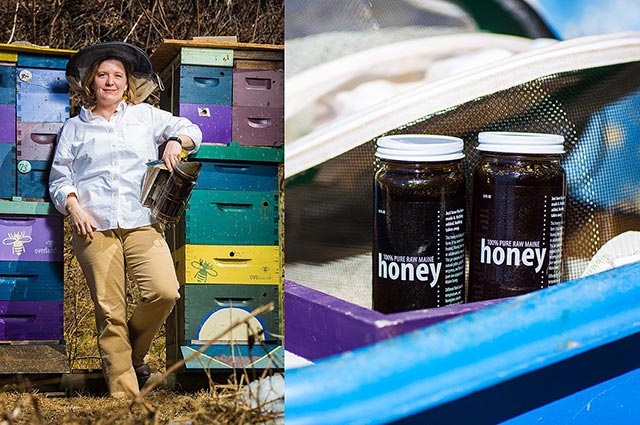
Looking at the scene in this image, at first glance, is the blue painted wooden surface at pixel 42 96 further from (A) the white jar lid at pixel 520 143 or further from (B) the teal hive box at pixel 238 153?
(A) the white jar lid at pixel 520 143

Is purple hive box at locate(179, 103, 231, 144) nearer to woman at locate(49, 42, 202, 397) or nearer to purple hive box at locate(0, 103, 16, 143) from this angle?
woman at locate(49, 42, 202, 397)

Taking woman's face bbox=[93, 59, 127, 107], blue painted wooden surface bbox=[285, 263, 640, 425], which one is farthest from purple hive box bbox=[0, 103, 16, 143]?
blue painted wooden surface bbox=[285, 263, 640, 425]

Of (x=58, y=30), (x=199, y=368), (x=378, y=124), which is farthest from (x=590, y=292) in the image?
(x=58, y=30)

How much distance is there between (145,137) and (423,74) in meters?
1.70

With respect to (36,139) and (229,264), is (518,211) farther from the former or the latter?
(36,139)

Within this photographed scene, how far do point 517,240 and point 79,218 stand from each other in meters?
1.77

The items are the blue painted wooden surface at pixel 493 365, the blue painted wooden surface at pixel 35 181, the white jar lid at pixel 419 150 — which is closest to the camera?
the blue painted wooden surface at pixel 493 365

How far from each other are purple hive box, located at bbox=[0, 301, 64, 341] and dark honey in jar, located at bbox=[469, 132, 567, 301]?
199 cm

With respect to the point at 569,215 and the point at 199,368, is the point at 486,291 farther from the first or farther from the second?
the point at 199,368

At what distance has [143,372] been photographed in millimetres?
2844

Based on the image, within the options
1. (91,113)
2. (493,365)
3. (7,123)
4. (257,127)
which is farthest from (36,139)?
(493,365)

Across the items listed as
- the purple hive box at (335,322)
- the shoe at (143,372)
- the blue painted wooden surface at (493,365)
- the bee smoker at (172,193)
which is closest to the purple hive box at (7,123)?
the bee smoker at (172,193)

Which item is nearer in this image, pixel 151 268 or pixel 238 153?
pixel 151 268

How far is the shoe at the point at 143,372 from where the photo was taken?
2832 millimetres
